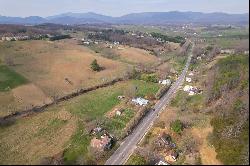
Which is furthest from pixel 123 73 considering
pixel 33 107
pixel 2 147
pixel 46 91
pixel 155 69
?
pixel 2 147

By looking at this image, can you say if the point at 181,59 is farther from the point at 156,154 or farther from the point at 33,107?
the point at 156,154

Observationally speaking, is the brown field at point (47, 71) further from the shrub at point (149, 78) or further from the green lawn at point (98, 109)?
the shrub at point (149, 78)

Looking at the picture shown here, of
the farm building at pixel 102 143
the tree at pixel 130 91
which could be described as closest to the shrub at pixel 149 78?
the tree at pixel 130 91

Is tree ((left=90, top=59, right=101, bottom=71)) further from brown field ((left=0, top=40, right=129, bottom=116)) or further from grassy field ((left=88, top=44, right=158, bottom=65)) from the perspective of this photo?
grassy field ((left=88, top=44, right=158, bottom=65))

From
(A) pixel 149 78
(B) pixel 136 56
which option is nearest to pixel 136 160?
(A) pixel 149 78

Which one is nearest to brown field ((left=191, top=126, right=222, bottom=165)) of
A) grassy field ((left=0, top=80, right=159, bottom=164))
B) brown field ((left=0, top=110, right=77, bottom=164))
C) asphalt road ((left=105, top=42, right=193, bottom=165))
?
asphalt road ((left=105, top=42, right=193, bottom=165))

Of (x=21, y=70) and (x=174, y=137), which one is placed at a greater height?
(x=21, y=70)

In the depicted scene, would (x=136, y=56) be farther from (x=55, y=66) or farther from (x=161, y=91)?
(x=161, y=91)
